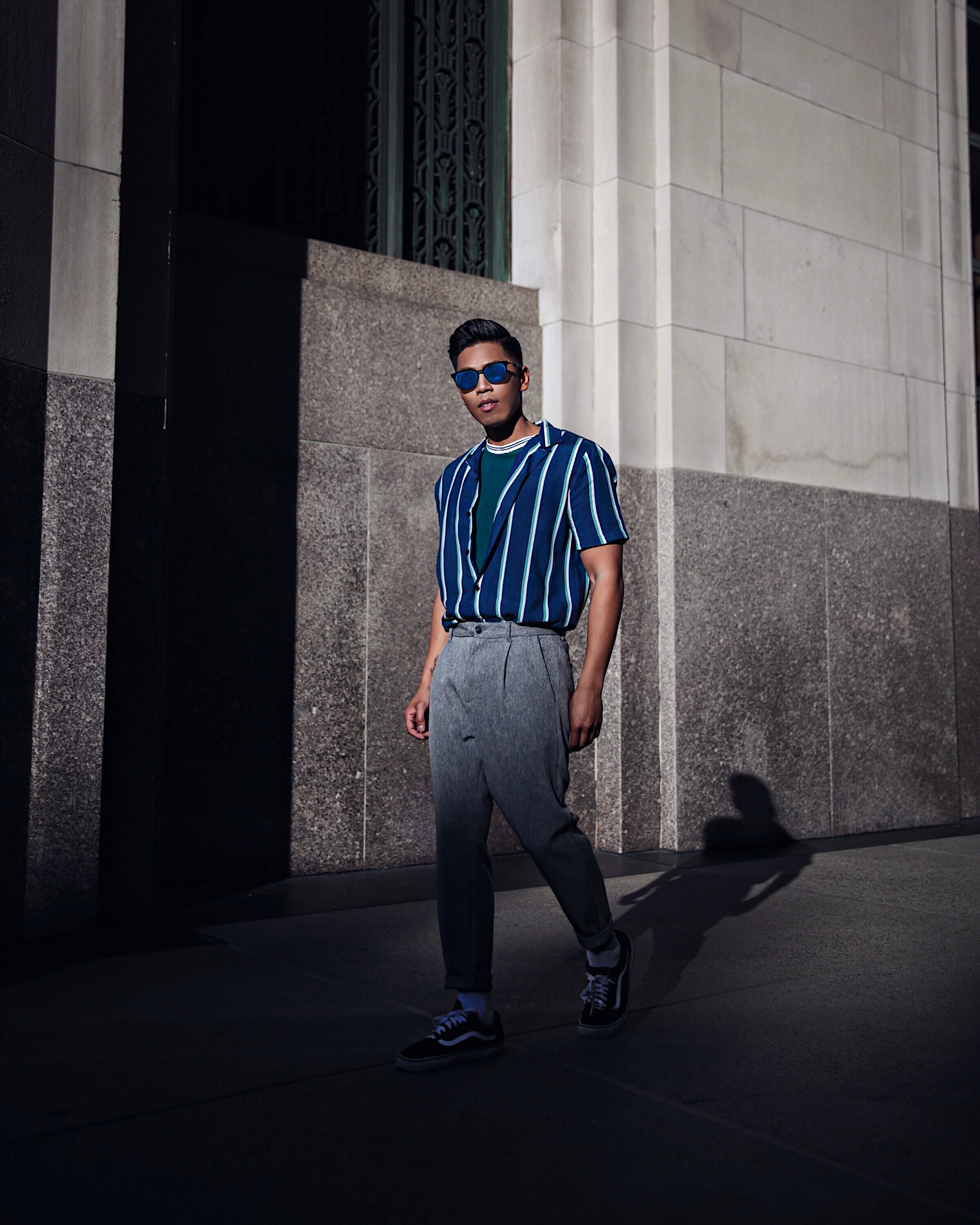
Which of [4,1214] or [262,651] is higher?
[262,651]

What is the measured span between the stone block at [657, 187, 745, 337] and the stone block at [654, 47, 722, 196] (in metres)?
0.11

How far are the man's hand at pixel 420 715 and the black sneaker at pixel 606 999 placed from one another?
0.86 metres

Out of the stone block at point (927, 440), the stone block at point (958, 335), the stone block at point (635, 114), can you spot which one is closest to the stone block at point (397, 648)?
the stone block at point (635, 114)

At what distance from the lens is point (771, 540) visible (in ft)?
25.2

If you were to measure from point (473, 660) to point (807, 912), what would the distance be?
2.69 m

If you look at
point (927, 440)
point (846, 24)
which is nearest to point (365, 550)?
point (927, 440)

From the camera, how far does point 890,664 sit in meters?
8.24

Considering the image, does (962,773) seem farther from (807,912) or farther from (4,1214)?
(4,1214)

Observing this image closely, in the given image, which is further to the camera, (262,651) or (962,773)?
(962,773)

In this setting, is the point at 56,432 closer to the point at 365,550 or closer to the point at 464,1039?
the point at 365,550

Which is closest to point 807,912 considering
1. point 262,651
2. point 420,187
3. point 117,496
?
point 262,651

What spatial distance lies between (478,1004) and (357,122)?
5.55 m

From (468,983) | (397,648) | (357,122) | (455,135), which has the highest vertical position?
(455,135)

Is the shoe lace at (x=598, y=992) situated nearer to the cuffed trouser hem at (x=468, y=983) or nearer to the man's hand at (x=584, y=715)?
the cuffed trouser hem at (x=468, y=983)
